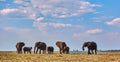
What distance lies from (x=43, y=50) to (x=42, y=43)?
1.39 metres

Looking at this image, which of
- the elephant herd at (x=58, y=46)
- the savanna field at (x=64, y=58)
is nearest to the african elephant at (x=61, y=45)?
the elephant herd at (x=58, y=46)

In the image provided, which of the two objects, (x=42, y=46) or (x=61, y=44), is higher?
(x=61, y=44)

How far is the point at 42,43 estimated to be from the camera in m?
67.4

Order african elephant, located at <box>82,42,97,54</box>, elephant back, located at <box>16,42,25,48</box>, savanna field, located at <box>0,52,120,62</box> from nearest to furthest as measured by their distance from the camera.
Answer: savanna field, located at <box>0,52,120,62</box>, african elephant, located at <box>82,42,97,54</box>, elephant back, located at <box>16,42,25,48</box>

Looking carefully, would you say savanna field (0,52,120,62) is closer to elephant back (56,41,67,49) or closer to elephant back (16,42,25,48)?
elephant back (56,41,67,49)

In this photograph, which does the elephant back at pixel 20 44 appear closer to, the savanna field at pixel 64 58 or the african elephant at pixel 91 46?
the african elephant at pixel 91 46

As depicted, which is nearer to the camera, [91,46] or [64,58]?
[64,58]

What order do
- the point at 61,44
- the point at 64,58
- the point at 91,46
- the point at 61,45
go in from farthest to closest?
1. the point at 61,44
2. the point at 61,45
3. the point at 91,46
4. the point at 64,58

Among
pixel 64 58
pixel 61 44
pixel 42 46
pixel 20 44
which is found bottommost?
pixel 64 58

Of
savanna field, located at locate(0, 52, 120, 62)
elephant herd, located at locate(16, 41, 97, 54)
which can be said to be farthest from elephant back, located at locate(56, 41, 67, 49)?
savanna field, located at locate(0, 52, 120, 62)

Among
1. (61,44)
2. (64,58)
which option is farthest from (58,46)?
(64,58)

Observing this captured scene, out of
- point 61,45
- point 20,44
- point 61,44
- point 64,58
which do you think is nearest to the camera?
point 64,58

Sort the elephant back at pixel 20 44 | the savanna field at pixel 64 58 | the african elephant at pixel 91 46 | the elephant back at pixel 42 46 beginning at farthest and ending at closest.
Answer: the elephant back at pixel 20 44 → the elephant back at pixel 42 46 → the african elephant at pixel 91 46 → the savanna field at pixel 64 58

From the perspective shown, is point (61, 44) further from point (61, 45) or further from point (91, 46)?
point (91, 46)
